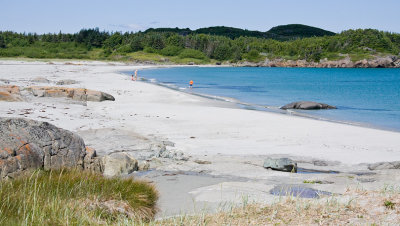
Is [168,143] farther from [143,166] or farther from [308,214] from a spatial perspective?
[308,214]

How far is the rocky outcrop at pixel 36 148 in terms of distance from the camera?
6.96 m

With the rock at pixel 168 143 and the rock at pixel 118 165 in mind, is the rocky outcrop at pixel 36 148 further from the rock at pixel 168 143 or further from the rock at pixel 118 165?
the rock at pixel 168 143

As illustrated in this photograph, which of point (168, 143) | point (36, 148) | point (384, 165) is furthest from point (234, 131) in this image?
point (36, 148)

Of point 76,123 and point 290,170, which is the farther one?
point 76,123

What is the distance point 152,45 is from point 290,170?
621 feet

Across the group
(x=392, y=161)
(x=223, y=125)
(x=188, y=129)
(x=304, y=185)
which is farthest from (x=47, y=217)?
(x=223, y=125)

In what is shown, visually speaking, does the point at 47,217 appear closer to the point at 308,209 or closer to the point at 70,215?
the point at 70,215

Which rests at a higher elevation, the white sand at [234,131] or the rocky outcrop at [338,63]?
the rocky outcrop at [338,63]

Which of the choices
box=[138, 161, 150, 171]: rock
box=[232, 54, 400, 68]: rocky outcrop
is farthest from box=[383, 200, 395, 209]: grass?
box=[232, 54, 400, 68]: rocky outcrop

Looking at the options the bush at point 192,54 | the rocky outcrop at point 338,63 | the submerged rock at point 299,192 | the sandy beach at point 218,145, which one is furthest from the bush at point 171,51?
the submerged rock at point 299,192

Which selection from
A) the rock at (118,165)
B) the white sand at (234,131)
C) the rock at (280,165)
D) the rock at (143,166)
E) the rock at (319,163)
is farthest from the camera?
the white sand at (234,131)

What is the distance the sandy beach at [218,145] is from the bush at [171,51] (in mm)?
165849

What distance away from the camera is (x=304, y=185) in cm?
786

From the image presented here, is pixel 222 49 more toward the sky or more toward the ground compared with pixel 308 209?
more toward the sky
